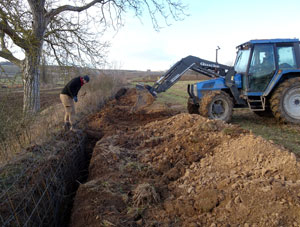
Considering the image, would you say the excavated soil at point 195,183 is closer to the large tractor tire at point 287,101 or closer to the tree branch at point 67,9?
the large tractor tire at point 287,101

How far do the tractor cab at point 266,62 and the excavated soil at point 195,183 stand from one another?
3133 mm

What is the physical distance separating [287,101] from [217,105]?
2.08 m

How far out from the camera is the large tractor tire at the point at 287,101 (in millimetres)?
7195

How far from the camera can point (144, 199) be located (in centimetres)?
325

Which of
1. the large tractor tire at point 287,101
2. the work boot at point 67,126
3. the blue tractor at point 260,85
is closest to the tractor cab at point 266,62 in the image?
the blue tractor at point 260,85

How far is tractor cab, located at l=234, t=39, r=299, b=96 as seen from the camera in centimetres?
740

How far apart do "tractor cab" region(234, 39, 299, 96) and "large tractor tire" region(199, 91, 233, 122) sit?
2.21ft

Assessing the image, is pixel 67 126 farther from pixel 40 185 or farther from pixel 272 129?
pixel 272 129

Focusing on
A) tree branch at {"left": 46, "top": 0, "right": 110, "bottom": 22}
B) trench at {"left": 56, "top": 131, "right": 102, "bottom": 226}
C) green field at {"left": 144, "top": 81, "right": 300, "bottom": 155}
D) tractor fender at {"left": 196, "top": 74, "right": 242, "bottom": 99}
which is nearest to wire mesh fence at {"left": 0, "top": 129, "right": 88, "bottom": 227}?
trench at {"left": 56, "top": 131, "right": 102, "bottom": 226}

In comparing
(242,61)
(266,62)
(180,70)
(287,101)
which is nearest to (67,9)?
(180,70)

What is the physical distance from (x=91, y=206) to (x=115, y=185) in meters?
0.56

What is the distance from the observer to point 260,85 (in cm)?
764

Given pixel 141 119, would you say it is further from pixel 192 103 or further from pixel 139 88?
pixel 192 103

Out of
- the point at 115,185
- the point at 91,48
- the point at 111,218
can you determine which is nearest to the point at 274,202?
the point at 111,218
